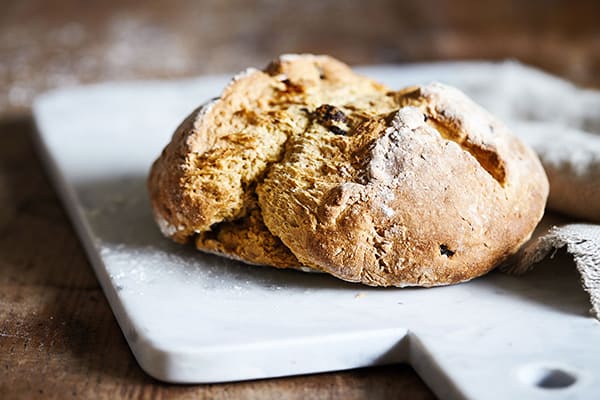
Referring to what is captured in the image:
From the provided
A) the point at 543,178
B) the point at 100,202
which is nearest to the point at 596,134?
the point at 543,178

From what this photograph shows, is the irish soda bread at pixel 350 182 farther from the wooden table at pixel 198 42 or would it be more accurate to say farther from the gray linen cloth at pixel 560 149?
the wooden table at pixel 198 42

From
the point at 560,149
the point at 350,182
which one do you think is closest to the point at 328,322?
the point at 350,182

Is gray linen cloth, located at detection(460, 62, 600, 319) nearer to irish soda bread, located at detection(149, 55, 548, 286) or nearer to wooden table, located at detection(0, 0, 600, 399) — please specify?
irish soda bread, located at detection(149, 55, 548, 286)

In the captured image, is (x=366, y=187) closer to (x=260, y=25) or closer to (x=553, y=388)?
(x=553, y=388)

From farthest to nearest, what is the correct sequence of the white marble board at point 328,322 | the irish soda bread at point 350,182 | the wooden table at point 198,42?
the wooden table at point 198,42 < the irish soda bread at point 350,182 < the white marble board at point 328,322

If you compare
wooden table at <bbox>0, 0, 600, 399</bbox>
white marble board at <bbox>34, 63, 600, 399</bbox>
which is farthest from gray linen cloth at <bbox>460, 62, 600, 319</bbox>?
wooden table at <bbox>0, 0, 600, 399</bbox>

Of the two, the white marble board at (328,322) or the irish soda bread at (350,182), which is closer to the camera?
the white marble board at (328,322)

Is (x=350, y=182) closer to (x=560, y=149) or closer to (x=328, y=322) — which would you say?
(x=328, y=322)

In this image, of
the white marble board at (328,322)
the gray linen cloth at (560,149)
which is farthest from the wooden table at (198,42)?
the gray linen cloth at (560,149)
